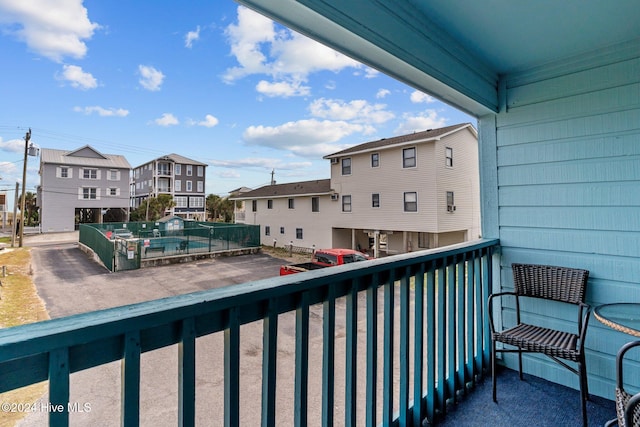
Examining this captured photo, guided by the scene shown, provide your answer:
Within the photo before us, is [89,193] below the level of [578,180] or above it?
above

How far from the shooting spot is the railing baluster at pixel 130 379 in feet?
1.99

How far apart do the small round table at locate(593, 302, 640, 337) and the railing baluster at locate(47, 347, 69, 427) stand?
6.08 feet

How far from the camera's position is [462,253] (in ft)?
5.66

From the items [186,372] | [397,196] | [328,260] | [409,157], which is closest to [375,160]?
[409,157]

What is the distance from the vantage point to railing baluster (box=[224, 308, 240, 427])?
0.77m

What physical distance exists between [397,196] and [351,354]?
9930 mm

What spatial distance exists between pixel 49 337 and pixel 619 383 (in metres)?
1.68

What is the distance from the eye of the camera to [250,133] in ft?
11.9

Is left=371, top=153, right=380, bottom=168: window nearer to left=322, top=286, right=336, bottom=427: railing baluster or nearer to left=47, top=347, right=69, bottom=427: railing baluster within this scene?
left=322, top=286, right=336, bottom=427: railing baluster

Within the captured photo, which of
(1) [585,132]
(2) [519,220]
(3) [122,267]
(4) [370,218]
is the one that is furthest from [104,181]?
(4) [370,218]

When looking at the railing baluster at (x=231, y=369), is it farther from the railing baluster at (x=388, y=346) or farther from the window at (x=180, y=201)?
the window at (x=180, y=201)

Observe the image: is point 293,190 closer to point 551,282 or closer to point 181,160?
point 181,160

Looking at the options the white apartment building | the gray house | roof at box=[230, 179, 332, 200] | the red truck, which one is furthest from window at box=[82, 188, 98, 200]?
roof at box=[230, 179, 332, 200]

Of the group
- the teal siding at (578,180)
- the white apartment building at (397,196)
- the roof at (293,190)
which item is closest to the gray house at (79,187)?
the teal siding at (578,180)
